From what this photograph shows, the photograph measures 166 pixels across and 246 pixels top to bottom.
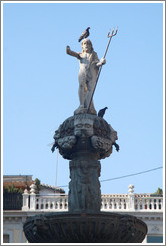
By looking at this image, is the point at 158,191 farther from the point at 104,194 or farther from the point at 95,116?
the point at 95,116

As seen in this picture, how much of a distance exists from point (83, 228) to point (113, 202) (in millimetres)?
26133

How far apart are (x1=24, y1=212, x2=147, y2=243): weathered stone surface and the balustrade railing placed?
2498cm

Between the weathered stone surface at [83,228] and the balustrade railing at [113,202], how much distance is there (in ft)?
82.0

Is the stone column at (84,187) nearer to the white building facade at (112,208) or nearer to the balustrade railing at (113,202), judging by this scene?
the white building facade at (112,208)

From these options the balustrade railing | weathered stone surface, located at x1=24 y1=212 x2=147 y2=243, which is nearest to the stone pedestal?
weathered stone surface, located at x1=24 y1=212 x2=147 y2=243

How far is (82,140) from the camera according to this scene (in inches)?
758

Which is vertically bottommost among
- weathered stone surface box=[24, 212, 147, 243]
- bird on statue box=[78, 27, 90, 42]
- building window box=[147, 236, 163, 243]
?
building window box=[147, 236, 163, 243]

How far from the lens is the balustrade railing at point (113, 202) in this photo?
1700 inches

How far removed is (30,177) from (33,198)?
5.97 m

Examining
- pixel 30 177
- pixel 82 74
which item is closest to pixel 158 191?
pixel 30 177

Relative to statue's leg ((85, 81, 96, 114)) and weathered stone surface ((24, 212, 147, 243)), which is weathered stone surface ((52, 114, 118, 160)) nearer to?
statue's leg ((85, 81, 96, 114))

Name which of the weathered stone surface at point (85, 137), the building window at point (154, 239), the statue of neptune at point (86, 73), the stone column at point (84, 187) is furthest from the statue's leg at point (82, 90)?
the building window at point (154, 239)

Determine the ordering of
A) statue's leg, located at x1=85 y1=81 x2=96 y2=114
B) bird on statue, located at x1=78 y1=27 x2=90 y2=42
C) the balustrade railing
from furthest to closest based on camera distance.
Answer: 1. the balustrade railing
2. bird on statue, located at x1=78 y1=27 x2=90 y2=42
3. statue's leg, located at x1=85 y1=81 x2=96 y2=114

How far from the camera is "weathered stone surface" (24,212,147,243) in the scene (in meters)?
17.2
